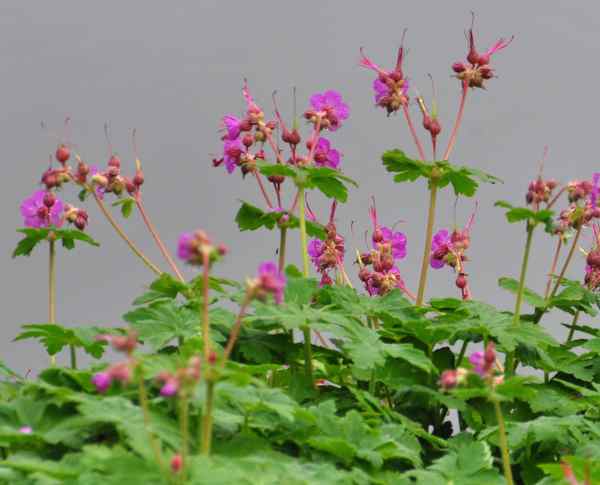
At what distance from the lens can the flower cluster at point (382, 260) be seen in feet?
11.6

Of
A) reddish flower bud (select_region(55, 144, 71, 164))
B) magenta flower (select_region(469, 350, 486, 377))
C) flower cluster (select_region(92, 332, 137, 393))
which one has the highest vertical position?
reddish flower bud (select_region(55, 144, 71, 164))

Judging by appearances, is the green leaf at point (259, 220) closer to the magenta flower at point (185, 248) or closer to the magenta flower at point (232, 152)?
the magenta flower at point (232, 152)

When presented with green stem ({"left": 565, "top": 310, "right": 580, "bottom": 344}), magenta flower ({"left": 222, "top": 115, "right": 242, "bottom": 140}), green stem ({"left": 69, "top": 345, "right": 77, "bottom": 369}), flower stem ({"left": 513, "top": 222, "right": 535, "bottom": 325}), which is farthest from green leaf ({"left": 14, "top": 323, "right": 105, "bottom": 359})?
green stem ({"left": 565, "top": 310, "right": 580, "bottom": 344})

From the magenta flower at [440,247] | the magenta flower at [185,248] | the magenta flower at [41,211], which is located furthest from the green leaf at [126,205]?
the magenta flower at [185,248]

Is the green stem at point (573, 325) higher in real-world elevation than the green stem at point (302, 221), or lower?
lower

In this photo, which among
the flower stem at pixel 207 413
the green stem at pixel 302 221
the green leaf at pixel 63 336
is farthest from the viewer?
the green stem at pixel 302 221

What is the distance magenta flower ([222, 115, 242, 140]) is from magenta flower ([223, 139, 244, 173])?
2 cm

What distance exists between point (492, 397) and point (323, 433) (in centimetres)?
57

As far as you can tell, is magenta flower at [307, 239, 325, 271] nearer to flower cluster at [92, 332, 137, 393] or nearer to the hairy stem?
the hairy stem

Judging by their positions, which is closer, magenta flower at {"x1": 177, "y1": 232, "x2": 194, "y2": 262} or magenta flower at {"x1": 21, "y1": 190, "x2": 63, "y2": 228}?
magenta flower at {"x1": 177, "y1": 232, "x2": 194, "y2": 262}

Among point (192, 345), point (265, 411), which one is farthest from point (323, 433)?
point (192, 345)

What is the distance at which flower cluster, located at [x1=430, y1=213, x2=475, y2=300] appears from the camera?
3.66 meters

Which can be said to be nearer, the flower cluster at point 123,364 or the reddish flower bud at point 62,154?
the flower cluster at point 123,364

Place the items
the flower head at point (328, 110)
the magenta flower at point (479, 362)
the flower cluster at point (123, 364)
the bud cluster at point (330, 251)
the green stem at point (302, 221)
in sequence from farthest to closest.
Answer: the bud cluster at point (330, 251)
the flower head at point (328, 110)
the green stem at point (302, 221)
the magenta flower at point (479, 362)
the flower cluster at point (123, 364)
